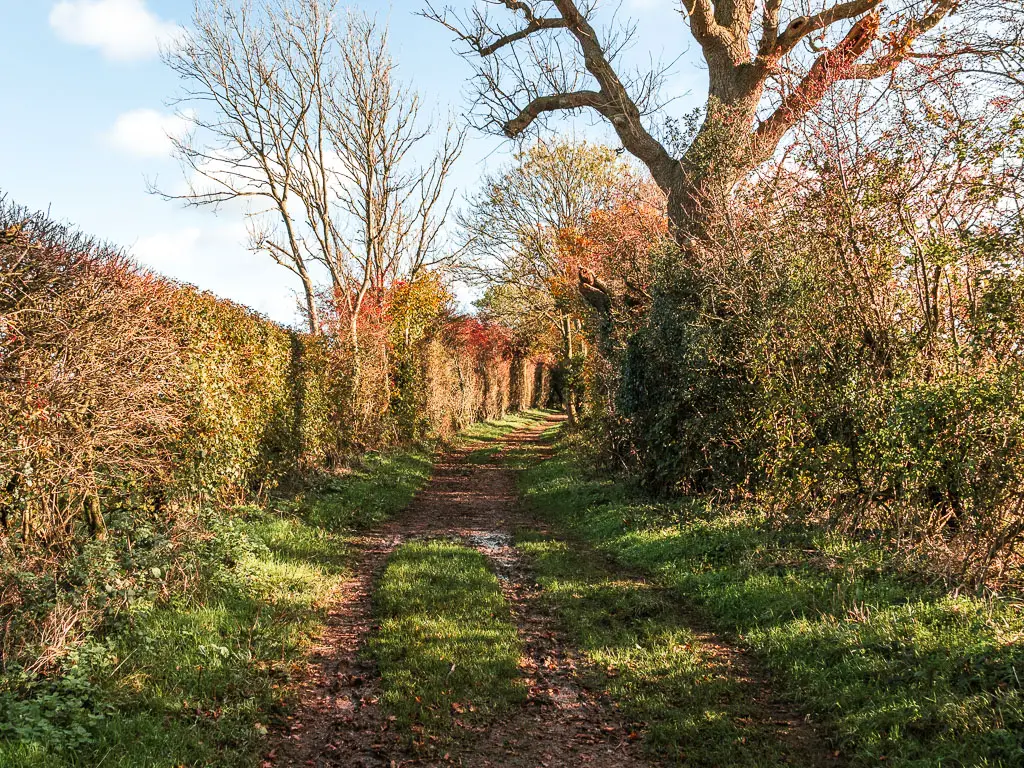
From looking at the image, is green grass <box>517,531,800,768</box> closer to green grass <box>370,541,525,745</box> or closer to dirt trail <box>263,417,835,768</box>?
dirt trail <box>263,417,835,768</box>

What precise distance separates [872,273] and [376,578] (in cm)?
716

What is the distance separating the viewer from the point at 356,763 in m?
3.91

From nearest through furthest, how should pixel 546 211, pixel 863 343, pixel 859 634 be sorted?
pixel 859 634
pixel 863 343
pixel 546 211

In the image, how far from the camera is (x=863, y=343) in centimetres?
781

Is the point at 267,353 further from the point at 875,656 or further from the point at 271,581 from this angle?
the point at 875,656

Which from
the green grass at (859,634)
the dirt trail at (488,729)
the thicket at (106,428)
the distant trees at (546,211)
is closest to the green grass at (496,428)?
the distant trees at (546,211)

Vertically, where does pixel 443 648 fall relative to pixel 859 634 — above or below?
below

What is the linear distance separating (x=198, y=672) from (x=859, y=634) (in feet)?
17.0

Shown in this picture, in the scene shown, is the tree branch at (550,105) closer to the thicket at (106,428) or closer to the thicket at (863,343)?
the thicket at (863,343)

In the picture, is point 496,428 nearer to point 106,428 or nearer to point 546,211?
point 546,211

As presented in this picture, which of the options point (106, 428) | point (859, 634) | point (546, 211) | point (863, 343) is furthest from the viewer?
point (546, 211)

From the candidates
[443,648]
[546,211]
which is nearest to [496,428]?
[546,211]

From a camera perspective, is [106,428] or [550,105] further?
[550,105]

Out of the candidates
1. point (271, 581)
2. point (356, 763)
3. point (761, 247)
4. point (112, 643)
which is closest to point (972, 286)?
point (761, 247)
